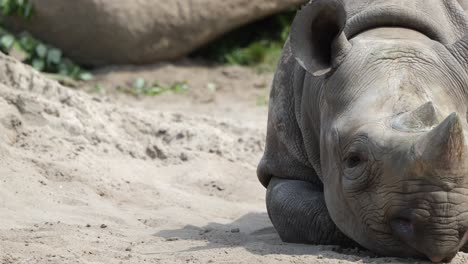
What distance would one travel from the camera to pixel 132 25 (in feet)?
46.5

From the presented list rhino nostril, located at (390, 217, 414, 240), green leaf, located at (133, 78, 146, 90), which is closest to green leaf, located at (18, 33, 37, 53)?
green leaf, located at (133, 78, 146, 90)

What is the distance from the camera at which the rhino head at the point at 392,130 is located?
207 inches

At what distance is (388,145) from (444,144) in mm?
370

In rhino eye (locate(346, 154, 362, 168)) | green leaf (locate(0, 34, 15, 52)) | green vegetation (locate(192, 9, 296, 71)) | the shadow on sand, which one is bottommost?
the shadow on sand

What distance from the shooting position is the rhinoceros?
527 centimetres

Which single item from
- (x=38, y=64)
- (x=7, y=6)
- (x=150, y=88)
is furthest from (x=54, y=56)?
(x=150, y=88)

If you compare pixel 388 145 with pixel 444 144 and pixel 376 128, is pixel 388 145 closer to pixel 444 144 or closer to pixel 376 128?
pixel 376 128

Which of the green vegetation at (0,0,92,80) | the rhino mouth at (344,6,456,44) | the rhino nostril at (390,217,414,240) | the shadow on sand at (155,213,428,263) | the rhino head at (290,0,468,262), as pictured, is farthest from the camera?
the green vegetation at (0,0,92,80)

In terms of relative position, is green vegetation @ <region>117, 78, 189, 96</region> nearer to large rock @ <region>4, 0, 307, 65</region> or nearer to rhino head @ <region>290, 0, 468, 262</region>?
large rock @ <region>4, 0, 307, 65</region>

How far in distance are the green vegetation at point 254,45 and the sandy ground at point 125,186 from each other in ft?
9.98

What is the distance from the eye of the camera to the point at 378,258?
5.72m

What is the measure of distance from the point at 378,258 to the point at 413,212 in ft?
1.64

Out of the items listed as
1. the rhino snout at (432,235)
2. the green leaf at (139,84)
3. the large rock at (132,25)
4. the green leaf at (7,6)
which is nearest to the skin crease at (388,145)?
the rhino snout at (432,235)

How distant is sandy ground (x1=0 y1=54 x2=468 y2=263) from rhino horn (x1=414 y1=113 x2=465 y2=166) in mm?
657
